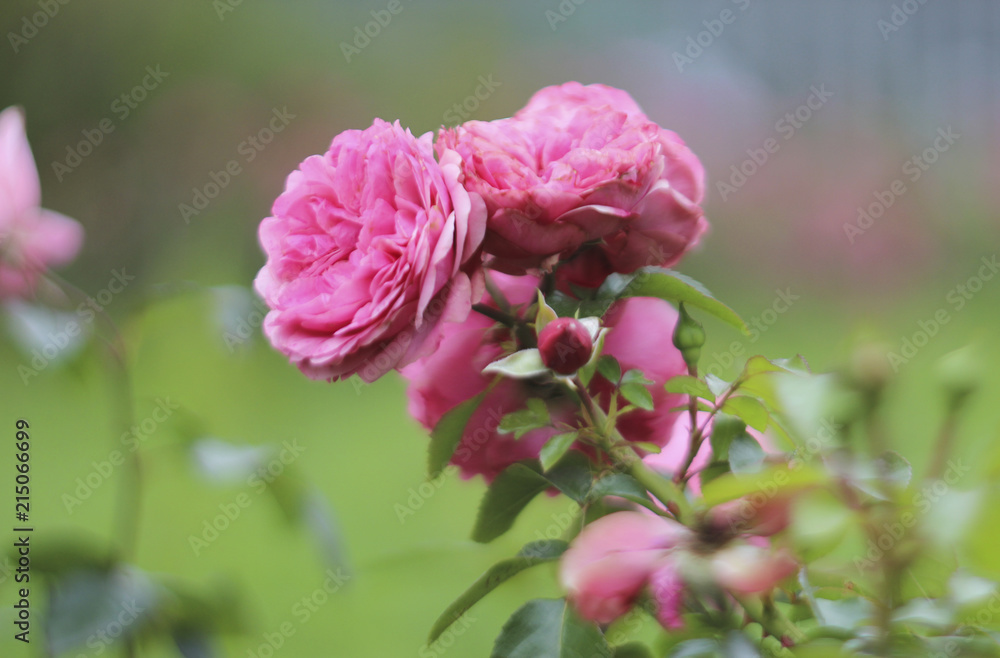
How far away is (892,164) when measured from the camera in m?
1.88

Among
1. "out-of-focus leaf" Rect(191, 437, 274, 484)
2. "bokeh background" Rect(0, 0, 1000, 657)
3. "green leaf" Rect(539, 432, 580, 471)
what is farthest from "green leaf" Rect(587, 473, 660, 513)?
"bokeh background" Rect(0, 0, 1000, 657)

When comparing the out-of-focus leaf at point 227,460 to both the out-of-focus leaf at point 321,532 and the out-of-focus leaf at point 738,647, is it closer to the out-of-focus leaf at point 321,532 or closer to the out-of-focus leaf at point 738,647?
the out-of-focus leaf at point 321,532

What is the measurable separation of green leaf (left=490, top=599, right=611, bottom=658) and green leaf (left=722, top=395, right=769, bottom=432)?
0.07 m

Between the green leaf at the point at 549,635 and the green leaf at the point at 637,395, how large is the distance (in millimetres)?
57

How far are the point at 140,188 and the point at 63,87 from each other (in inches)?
9.2

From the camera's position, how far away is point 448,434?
0.28 metres

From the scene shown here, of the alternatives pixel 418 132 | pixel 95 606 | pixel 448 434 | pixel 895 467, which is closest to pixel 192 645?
pixel 95 606

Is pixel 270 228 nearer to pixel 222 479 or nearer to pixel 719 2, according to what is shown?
pixel 222 479

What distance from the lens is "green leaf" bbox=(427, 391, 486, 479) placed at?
28 centimetres

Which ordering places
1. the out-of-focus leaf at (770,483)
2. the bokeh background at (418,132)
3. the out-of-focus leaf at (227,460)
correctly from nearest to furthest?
the out-of-focus leaf at (770,483) → the out-of-focus leaf at (227,460) → the bokeh background at (418,132)

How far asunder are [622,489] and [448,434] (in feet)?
0.22

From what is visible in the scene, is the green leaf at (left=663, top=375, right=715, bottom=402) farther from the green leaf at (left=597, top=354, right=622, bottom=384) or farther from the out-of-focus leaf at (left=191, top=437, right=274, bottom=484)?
the out-of-focus leaf at (left=191, top=437, right=274, bottom=484)

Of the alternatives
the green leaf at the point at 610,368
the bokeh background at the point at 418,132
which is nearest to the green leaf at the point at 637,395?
the green leaf at the point at 610,368

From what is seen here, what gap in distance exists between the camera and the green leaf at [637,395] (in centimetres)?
25
